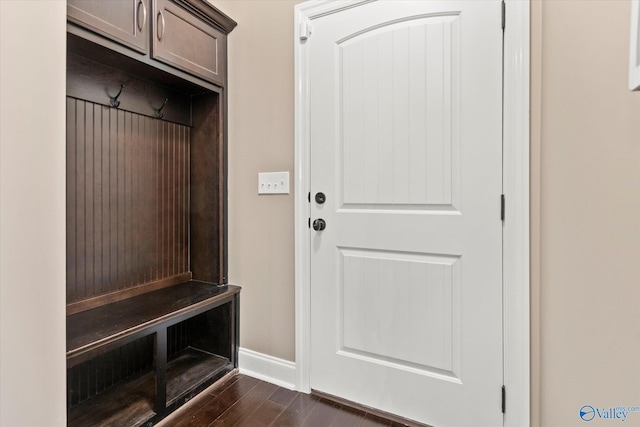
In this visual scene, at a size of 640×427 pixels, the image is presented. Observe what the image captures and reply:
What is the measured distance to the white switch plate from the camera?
1765mm

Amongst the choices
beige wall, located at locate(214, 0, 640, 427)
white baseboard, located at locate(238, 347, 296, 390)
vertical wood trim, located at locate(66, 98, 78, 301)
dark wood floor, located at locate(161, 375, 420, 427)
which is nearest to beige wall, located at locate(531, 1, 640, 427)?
beige wall, located at locate(214, 0, 640, 427)

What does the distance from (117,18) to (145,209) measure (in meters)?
0.93

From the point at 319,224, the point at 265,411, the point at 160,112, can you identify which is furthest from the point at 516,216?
the point at 160,112

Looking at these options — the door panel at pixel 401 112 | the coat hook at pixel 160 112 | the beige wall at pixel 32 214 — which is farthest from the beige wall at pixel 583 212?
the coat hook at pixel 160 112

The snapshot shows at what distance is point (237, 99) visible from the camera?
1916 mm

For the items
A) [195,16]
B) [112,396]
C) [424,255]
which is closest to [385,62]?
[424,255]

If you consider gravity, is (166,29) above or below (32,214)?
above

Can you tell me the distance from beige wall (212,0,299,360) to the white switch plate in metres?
0.03

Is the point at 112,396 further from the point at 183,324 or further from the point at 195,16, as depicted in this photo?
the point at 195,16

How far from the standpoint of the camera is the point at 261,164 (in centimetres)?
185

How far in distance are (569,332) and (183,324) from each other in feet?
6.62

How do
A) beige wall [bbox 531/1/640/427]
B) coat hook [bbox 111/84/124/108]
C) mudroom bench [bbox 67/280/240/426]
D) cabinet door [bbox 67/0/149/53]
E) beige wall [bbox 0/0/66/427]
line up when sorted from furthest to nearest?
coat hook [bbox 111/84/124/108]
mudroom bench [bbox 67/280/240/426]
cabinet door [bbox 67/0/149/53]
beige wall [bbox 531/1/640/427]
beige wall [bbox 0/0/66/427]

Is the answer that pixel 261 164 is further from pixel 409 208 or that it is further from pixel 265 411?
pixel 265 411

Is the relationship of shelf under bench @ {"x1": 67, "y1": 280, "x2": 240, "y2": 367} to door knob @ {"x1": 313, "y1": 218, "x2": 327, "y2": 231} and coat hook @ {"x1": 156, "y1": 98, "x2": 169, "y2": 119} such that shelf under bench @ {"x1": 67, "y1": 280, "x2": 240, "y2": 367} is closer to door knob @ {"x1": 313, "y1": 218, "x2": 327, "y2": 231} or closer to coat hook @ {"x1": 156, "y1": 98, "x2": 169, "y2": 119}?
door knob @ {"x1": 313, "y1": 218, "x2": 327, "y2": 231}
